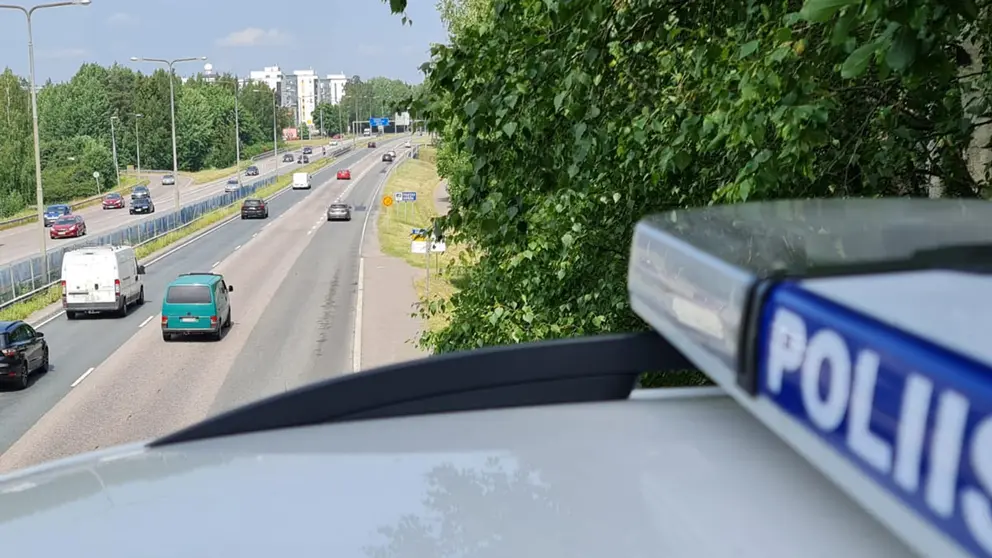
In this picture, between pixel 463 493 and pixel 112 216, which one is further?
pixel 112 216

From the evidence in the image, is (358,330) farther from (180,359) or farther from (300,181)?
(300,181)

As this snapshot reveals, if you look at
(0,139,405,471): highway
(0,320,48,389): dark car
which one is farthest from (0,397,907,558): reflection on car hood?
(0,320,48,389): dark car

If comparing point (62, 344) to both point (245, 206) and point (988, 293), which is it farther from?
point (245, 206)

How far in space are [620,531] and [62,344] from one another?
29.9 metres

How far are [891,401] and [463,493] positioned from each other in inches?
35.4

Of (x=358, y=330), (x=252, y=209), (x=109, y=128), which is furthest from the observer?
(x=109, y=128)

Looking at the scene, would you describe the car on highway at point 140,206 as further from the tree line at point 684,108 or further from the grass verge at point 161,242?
the tree line at point 684,108

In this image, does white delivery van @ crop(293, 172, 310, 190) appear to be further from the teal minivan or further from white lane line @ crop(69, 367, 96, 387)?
white lane line @ crop(69, 367, 96, 387)

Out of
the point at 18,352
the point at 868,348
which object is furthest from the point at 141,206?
the point at 868,348

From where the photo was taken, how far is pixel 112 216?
232 ft

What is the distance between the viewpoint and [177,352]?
26.8 m

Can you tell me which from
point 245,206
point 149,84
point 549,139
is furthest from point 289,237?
point 149,84

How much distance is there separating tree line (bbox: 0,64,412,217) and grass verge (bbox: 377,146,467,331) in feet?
62.6

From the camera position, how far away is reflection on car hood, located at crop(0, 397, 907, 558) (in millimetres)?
1386
